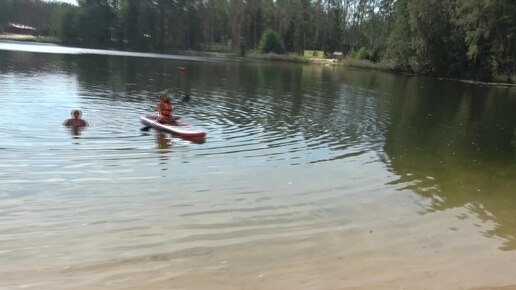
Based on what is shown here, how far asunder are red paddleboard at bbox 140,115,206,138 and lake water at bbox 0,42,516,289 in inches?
13.3

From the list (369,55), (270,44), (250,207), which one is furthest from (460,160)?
(270,44)

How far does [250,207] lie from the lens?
9.91 metres

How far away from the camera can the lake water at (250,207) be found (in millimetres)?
7055

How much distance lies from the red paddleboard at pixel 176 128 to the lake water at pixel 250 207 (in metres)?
0.34

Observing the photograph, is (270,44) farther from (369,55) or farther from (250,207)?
(250,207)

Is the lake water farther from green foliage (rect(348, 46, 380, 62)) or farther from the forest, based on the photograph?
green foliage (rect(348, 46, 380, 62))

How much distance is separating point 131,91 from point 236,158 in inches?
781

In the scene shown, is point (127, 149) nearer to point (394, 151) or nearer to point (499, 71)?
point (394, 151)

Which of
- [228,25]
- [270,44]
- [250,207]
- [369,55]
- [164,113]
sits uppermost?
[228,25]

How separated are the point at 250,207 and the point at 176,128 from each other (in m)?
8.18

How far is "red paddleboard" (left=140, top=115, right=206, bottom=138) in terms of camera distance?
1662 cm

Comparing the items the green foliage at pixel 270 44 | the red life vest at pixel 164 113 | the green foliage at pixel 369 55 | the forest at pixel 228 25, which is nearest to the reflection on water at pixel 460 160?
the red life vest at pixel 164 113

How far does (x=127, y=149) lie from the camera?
14602 mm

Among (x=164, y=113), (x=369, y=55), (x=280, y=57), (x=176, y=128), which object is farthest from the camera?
(x=280, y=57)
